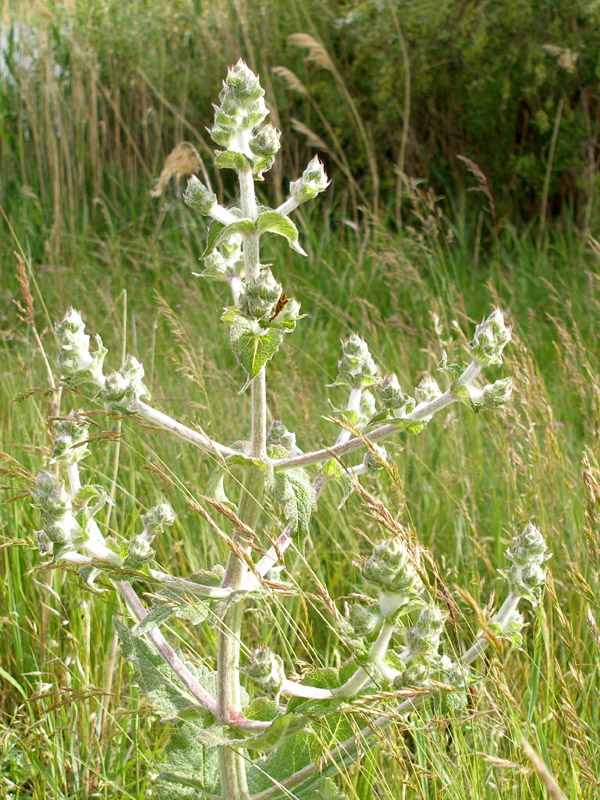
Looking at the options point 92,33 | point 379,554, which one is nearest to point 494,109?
point 92,33

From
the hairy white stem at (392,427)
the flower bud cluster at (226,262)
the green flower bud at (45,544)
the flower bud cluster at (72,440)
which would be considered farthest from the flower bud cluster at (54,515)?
the flower bud cluster at (226,262)

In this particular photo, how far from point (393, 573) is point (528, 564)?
13.9 inches

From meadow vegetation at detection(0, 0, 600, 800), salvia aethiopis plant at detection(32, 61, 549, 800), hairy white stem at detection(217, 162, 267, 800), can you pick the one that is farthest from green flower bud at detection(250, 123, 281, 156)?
meadow vegetation at detection(0, 0, 600, 800)

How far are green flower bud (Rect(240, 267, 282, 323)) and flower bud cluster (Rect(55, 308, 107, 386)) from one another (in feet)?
0.84

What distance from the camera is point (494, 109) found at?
540 centimetres

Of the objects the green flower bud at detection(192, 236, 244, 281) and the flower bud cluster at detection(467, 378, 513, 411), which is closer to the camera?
the flower bud cluster at detection(467, 378, 513, 411)

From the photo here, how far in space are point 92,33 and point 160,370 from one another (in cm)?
431

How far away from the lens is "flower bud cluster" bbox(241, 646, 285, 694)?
117cm

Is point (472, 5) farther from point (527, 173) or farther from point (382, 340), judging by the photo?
point (382, 340)

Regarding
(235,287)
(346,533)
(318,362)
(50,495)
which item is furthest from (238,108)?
(318,362)

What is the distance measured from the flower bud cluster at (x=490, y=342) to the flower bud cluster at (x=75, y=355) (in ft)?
2.05

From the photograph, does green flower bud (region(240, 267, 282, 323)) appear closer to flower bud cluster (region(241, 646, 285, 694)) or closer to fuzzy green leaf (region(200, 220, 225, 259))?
fuzzy green leaf (region(200, 220, 225, 259))

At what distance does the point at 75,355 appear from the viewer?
1.28 meters

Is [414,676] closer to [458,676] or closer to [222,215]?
[458,676]
